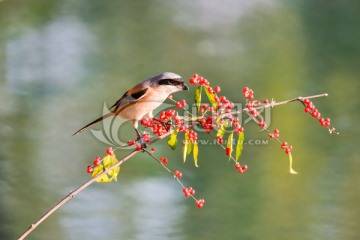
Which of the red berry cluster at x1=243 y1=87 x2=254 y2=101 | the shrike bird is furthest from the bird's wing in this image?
the red berry cluster at x1=243 y1=87 x2=254 y2=101

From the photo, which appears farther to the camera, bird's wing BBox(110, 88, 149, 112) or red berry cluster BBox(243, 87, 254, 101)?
bird's wing BBox(110, 88, 149, 112)

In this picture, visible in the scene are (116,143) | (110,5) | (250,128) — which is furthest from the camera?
(110,5)

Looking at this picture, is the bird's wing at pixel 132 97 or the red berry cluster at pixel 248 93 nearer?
the red berry cluster at pixel 248 93

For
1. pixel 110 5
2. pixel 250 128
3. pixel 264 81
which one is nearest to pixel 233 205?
pixel 250 128

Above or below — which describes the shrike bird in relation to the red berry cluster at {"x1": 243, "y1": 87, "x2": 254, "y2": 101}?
above

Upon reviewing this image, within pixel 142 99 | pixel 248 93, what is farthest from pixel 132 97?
pixel 248 93

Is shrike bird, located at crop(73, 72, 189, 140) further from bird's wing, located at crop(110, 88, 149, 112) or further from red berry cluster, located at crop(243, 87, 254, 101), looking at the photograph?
red berry cluster, located at crop(243, 87, 254, 101)

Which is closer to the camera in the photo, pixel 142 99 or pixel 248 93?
pixel 248 93

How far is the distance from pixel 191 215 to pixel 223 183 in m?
0.23

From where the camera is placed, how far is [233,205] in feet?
9.32

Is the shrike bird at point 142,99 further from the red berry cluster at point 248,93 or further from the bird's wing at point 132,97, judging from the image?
the red berry cluster at point 248,93

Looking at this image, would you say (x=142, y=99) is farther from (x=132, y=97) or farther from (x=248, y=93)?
(x=248, y=93)

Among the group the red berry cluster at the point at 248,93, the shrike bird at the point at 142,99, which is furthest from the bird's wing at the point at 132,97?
the red berry cluster at the point at 248,93

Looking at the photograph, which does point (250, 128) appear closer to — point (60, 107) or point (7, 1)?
point (60, 107)
